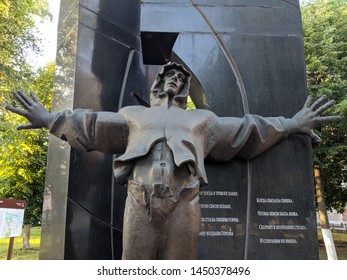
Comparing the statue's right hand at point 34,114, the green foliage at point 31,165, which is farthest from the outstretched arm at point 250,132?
the green foliage at point 31,165

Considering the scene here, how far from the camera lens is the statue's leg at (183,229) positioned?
3.23 metres

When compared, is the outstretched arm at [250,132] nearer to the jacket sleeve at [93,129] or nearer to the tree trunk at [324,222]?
the jacket sleeve at [93,129]

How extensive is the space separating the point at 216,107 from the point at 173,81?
118cm

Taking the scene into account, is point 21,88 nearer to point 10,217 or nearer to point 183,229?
point 10,217

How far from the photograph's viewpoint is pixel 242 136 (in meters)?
4.04

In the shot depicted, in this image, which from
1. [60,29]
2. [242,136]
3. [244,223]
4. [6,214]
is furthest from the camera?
[6,214]

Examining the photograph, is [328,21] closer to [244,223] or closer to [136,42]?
[136,42]

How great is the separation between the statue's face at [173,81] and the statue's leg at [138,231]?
1158mm

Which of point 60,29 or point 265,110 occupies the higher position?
point 60,29

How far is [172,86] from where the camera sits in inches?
154

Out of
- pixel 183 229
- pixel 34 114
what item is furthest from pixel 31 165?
pixel 183 229

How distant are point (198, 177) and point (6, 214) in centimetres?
673

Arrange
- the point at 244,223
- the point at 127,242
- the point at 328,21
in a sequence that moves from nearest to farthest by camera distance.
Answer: the point at 127,242 → the point at 244,223 → the point at 328,21
